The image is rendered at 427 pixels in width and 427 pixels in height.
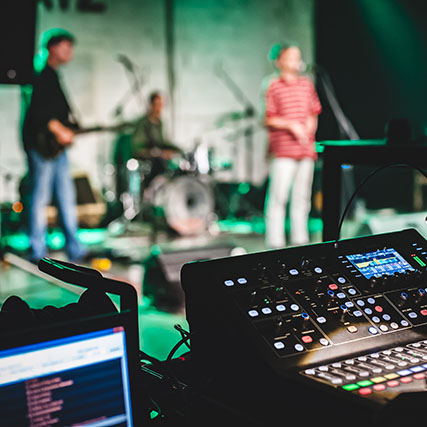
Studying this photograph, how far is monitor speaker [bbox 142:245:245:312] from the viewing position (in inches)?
112

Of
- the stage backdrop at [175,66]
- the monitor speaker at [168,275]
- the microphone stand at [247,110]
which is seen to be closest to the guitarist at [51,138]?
the monitor speaker at [168,275]

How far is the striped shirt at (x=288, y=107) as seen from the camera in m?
4.38

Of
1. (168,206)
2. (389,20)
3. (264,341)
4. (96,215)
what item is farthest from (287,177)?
(264,341)

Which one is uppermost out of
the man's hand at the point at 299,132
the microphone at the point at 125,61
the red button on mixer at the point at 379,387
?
the microphone at the point at 125,61

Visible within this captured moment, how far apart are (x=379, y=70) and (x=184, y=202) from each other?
2.90 meters

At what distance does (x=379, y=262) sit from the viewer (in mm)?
918

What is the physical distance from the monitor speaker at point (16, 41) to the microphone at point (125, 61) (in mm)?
4143

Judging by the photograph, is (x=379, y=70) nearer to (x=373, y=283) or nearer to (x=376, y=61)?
(x=376, y=61)

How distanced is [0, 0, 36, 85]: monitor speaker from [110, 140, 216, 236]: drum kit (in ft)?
10.3

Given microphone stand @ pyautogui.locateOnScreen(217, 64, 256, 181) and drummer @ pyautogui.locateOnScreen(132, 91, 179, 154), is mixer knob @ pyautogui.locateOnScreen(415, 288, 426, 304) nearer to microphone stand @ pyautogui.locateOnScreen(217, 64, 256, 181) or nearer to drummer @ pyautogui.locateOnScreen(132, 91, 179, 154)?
drummer @ pyautogui.locateOnScreen(132, 91, 179, 154)

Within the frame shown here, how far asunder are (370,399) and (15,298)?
41cm

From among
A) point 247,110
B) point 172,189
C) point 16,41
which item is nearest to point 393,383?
point 16,41

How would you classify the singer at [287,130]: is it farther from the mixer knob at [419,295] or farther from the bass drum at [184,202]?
the mixer knob at [419,295]

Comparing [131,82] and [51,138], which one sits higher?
[131,82]
